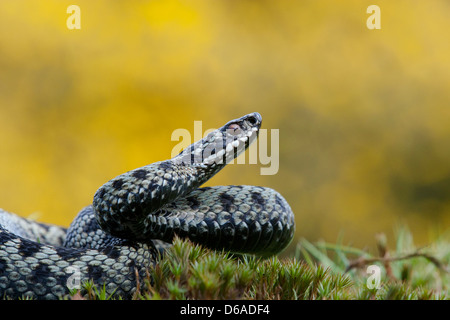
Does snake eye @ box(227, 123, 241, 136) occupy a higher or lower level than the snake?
higher

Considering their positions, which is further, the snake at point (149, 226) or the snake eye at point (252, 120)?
the snake eye at point (252, 120)

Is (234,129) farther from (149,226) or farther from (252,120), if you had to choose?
(149,226)

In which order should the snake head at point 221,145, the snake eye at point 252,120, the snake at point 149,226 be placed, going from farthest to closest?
1. the snake eye at point 252,120
2. the snake head at point 221,145
3. the snake at point 149,226

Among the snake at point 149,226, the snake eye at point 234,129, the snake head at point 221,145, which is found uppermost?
the snake eye at point 234,129

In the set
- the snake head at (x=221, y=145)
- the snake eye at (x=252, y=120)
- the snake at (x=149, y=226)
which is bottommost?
the snake at (x=149, y=226)

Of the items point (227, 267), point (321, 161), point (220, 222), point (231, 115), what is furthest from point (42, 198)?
point (227, 267)

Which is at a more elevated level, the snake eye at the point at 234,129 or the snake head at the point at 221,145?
the snake eye at the point at 234,129

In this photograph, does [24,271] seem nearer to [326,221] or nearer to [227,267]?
[227,267]

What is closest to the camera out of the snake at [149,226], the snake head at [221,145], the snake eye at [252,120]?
the snake at [149,226]
